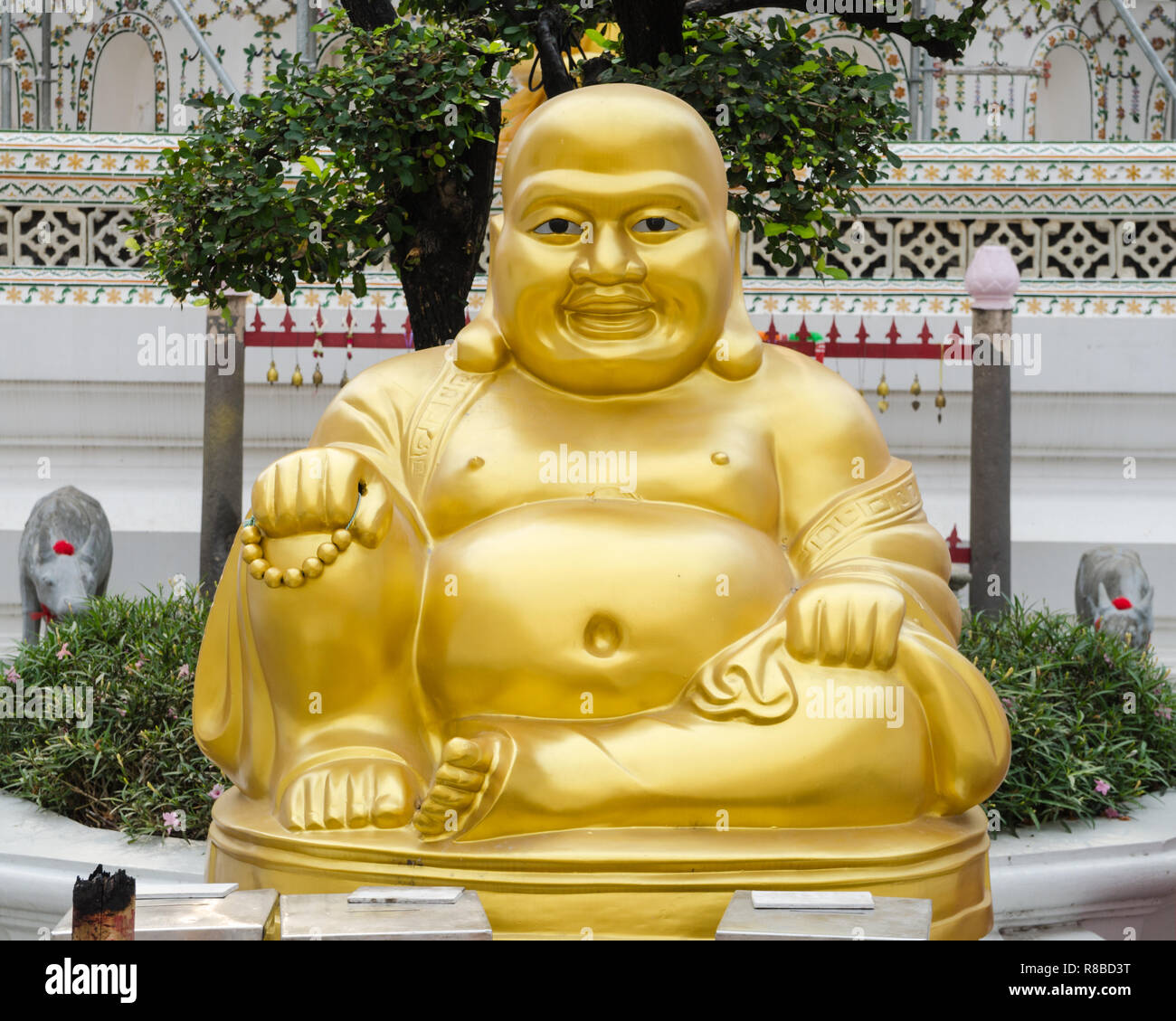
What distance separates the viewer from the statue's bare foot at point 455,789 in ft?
9.23

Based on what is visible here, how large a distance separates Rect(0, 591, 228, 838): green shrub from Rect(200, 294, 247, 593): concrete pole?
40cm

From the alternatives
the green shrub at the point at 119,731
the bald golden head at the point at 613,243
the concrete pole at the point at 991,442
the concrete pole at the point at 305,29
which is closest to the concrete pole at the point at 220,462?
the green shrub at the point at 119,731

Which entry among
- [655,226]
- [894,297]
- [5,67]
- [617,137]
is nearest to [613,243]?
[655,226]

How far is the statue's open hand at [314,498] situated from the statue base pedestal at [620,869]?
1.85ft

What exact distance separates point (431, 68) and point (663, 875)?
8.33 ft

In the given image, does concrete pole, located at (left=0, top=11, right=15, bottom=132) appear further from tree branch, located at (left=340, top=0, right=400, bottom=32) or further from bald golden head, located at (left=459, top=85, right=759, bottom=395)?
bald golden head, located at (left=459, top=85, right=759, bottom=395)

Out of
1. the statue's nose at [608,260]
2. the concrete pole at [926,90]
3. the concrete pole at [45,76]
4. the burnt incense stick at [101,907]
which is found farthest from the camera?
the concrete pole at [45,76]

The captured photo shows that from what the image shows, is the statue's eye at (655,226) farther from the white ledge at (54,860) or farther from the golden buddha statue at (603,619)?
the white ledge at (54,860)

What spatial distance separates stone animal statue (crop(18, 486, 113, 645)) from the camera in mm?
6121

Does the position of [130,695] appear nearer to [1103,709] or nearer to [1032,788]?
[1032,788]

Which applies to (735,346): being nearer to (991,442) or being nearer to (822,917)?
(822,917)

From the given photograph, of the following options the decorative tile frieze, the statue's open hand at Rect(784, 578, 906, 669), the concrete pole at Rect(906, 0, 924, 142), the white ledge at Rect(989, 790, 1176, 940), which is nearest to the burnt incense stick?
the statue's open hand at Rect(784, 578, 906, 669)

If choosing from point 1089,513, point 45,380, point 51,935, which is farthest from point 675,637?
point 45,380

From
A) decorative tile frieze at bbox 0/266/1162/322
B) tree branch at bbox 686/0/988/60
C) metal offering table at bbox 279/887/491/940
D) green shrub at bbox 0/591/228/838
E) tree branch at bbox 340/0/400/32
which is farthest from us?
decorative tile frieze at bbox 0/266/1162/322
